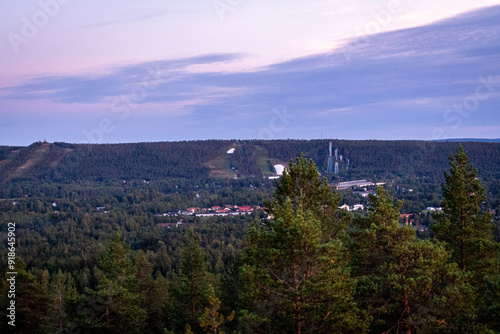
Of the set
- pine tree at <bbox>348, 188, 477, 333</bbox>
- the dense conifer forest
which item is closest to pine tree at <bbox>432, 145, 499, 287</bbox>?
the dense conifer forest

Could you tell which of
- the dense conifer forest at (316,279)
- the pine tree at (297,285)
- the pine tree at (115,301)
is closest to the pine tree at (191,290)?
the dense conifer forest at (316,279)

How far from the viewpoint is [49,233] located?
90500 mm

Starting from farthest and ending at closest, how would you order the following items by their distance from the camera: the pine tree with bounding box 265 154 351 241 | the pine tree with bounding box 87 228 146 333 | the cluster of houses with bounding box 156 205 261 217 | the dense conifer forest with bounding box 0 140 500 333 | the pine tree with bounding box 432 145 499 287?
1. the cluster of houses with bounding box 156 205 261 217
2. the pine tree with bounding box 87 228 146 333
3. the pine tree with bounding box 432 145 499 287
4. the pine tree with bounding box 265 154 351 241
5. the dense conifer forest with bounding box 0 140 500 333

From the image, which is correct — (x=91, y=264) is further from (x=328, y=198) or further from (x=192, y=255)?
(x=328, y=198)

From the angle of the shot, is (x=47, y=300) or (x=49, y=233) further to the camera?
(x=49, y=233)

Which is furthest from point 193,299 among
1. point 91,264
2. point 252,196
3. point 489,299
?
point 252,196

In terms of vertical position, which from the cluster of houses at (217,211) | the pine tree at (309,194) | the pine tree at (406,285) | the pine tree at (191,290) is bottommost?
the cluster of houses at (217,211)

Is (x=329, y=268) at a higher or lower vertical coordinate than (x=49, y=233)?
higher

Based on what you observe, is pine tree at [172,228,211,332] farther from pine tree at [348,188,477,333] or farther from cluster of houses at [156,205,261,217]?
cluster of houses at [156,205,261,217]

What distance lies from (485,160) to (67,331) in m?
166

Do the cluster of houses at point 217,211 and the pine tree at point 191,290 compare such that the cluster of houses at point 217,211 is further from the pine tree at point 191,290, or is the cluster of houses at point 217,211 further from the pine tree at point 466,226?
the pine tree at point 466,226

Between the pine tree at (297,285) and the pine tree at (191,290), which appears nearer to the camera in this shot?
the pine tree at (297,285)

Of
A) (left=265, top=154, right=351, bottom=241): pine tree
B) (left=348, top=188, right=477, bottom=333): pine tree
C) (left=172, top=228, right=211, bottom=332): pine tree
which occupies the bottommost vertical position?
(left=172, top=228, right=211, bottom=332): pine tree

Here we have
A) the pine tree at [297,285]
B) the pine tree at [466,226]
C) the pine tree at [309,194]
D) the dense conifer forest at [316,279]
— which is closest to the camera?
the pine tree at [297,285]
